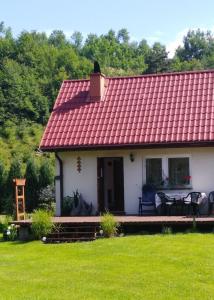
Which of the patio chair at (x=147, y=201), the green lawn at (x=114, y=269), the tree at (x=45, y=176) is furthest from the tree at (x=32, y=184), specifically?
the green lawn at (x=114, y=269)

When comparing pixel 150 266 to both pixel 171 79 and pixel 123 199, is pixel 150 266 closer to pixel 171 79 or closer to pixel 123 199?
pixel 123 199

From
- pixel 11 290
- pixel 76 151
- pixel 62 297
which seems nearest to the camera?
pixel 62 297

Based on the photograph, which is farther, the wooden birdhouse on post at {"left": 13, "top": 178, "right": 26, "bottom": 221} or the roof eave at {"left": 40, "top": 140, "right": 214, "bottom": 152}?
the roof eave at {"left": 40, "top": 140, "right": 214, "bottom": 152}

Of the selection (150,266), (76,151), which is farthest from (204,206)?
(150,266)

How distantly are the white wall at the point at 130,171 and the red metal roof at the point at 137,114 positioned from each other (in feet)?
1.68

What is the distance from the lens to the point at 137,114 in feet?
62.7

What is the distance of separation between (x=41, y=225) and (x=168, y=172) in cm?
507

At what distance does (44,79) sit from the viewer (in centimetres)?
7050

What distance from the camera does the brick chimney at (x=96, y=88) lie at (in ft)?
66.2

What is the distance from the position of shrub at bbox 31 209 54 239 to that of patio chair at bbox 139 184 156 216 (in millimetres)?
3770

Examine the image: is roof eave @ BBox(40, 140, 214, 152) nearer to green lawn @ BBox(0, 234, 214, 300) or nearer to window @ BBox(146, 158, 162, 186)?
window @ BBox(146, 158, 162, 186)

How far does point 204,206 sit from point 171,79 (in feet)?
17.5

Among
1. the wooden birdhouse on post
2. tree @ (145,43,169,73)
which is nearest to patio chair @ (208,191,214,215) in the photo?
the wooden birdhouse on post

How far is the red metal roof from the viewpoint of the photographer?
18.0 metres
